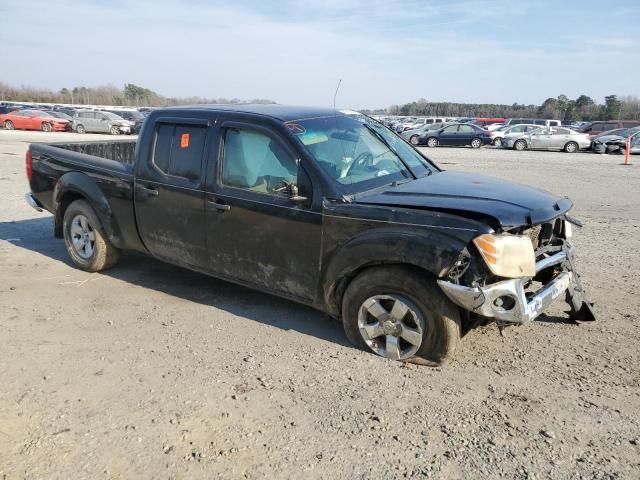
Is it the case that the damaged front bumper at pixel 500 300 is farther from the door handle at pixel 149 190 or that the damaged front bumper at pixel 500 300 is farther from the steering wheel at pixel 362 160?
the door handle at pixel 149 190

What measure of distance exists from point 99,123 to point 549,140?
2491 centimetres

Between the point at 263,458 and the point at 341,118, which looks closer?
the point at 263,458

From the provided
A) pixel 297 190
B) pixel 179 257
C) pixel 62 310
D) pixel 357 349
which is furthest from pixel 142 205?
pixel 357 349

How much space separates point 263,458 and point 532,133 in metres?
28.3

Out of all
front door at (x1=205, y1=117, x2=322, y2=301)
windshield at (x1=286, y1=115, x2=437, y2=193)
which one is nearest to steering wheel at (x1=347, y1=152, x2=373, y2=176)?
windshield at (x1=286, y1=115, x2=437, y2=193)

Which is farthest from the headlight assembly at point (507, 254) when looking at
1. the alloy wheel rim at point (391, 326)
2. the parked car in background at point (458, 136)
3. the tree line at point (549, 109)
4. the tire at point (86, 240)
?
the tree line at point (549, 109)

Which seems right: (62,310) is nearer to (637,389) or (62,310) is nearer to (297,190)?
(297,190)

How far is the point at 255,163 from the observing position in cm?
445

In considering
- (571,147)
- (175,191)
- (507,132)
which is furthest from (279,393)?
(507,132)

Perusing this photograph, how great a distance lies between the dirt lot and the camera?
2896 millimetres

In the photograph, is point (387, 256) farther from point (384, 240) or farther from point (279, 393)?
point (279, 393)

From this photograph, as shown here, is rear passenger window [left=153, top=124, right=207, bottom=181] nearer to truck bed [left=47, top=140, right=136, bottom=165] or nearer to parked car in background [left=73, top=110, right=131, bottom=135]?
truck bed [left=47, top=140, right=136, bottom=165]

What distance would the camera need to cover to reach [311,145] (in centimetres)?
422

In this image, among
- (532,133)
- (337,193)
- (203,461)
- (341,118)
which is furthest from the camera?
(532,133)
